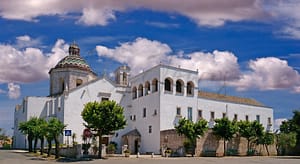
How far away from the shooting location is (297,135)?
69.9 m

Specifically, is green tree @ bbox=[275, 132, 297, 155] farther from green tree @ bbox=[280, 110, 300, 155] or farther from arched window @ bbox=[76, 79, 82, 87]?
arched window @ bbox=[76, 79, 82, 87]

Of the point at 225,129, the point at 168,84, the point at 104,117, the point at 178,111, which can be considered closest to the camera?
the point at 104,117

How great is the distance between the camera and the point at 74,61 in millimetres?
77875

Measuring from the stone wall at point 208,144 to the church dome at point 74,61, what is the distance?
24.4 metres

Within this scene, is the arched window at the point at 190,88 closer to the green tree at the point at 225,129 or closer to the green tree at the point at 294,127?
the green tree at the point at 225,129

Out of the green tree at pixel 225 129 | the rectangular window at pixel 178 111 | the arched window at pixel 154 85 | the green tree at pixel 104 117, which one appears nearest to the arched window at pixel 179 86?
the rectangular window at pixel 178 111

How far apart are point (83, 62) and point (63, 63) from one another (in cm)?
393

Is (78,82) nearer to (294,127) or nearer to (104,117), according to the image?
(104,117)

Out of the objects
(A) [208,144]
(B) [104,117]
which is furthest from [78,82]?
(B) [104,117]

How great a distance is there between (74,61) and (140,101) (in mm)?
17195

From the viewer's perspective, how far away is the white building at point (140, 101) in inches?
2480

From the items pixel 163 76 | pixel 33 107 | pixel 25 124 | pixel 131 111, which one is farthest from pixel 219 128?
pixel 33 107

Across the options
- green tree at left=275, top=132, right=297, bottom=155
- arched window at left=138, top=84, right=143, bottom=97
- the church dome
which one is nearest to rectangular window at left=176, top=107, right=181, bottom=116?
arched window at left=138, top=84, right=143, bottom=97

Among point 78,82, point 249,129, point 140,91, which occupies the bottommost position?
point 249,129
